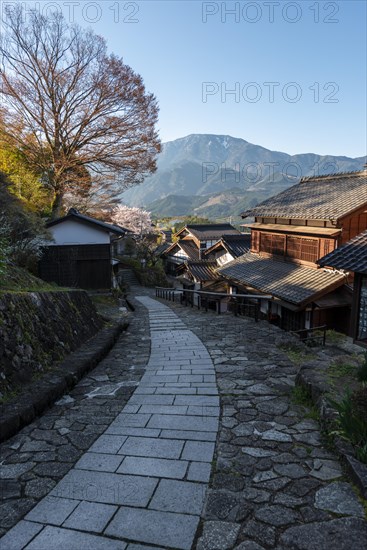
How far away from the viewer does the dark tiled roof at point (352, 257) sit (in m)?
7.04

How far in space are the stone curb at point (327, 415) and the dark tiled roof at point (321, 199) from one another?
10.1 m

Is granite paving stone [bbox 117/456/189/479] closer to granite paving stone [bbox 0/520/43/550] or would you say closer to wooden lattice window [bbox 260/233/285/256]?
granite paving stone [bbox 0/520/43/550]

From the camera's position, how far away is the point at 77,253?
1828cm

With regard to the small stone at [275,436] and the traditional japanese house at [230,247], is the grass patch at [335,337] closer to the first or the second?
the small stone at [275,436]

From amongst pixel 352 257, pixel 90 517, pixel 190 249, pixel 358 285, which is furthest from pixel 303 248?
pixel 190 249

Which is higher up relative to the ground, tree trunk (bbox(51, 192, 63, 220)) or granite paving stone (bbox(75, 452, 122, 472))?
tree trunk (bbox(51, 192, 63, 220))

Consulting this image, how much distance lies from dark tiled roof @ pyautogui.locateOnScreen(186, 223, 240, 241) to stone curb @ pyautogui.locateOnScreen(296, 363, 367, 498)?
3613 cm

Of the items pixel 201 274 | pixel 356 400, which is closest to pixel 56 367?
pixel 356 400

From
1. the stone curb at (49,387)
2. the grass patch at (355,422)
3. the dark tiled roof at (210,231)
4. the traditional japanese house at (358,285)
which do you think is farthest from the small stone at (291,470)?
the dark tiled roof at (210,231)

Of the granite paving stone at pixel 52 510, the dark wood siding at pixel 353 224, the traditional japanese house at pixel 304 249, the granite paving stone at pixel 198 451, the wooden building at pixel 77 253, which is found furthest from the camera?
the wooden building at pixel 77 253

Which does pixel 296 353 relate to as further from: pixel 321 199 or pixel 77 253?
pixel 77 253

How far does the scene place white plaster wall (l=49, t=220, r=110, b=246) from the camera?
58.7 ft

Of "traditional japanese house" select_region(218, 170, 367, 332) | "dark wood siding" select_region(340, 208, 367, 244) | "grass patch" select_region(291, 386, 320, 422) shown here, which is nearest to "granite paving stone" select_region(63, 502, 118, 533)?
"grass patch" select_region(291, 386, 320, 422)

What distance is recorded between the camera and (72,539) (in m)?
2.79
